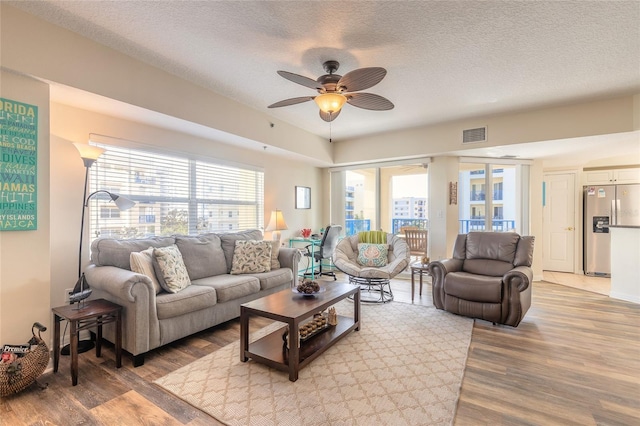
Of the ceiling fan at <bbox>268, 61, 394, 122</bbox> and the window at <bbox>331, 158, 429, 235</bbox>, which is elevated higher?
the ceiling fan at <bbox>268, 61, 394, 122</bbox>

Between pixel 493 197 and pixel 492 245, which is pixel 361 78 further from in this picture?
pixel 493 197

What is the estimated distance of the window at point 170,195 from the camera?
3.09 meters

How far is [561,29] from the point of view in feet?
7.37

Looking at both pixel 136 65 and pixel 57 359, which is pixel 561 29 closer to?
pixel 136 65

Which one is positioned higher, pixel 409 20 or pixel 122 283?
pixel 409 20

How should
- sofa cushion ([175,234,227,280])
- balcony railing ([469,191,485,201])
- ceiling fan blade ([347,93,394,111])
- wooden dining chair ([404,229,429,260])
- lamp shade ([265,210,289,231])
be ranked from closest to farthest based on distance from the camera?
ceiling fan blade ([347,93,394,111]) → sofa cushion ([175,234,227,280]) → lamp shade ([265,210,289,231]) → balcony railing ([469,191,485,201]) → wooden dining chair ([404,229,429,260])

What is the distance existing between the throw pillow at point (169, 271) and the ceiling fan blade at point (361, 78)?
88.3 inches

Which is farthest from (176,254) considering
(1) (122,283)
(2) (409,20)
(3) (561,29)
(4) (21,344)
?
(3) (561,29)

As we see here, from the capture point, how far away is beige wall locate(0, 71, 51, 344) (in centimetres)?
213

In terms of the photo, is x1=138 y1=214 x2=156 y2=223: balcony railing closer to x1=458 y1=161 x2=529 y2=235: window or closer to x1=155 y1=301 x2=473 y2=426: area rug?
x1=155 y1=301 x2=473 y2=426: area rug

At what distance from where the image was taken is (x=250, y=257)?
369 centimetres

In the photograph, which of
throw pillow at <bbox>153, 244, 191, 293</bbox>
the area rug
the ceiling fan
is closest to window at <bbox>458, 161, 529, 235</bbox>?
the area rug

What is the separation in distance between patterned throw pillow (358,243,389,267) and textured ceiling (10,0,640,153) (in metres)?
2.17

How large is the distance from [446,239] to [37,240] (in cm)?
517
